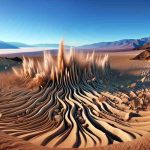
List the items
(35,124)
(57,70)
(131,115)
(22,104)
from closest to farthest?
(35,124), (131,115), (22,104), (57,70)

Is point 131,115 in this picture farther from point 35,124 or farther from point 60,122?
point 35,124

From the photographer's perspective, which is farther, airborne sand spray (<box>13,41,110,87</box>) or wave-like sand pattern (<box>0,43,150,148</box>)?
airborne sand spray (<box>13,41,110,87</box>)

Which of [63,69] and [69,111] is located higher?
[63,69]

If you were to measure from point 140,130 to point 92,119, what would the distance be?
0.68 m

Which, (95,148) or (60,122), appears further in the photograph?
(60,122)

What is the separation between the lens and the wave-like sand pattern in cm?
239

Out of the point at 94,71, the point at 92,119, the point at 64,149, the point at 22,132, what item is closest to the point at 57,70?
the point at 94,71

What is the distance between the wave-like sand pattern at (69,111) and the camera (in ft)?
7.85

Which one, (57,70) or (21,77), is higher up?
(57,70)

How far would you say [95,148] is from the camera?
2061 mm

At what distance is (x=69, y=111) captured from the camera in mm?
3324

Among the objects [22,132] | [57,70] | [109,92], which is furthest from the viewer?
[57,70]

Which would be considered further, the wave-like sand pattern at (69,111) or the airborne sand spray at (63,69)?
the airborne sand spray at (63,69)

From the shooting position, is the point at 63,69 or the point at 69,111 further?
the point at 63,69
